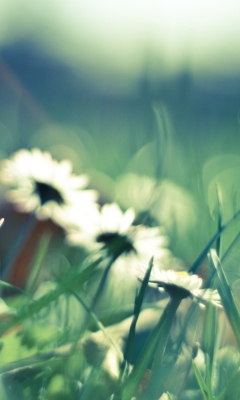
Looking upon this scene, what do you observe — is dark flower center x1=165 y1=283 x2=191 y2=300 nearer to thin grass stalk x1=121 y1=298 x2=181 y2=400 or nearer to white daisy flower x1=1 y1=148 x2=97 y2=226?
thin grass stalk x1=121 y1=298 x2=181 y2=400

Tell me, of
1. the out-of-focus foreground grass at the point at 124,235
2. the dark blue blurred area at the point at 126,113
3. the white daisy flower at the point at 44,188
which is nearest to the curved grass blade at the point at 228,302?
the out-of-focus foreground grass at the point at 124,235

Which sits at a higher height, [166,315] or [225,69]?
[166,315]

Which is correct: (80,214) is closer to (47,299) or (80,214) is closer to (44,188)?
(44,188)

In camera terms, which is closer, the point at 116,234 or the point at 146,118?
the point at 116,234

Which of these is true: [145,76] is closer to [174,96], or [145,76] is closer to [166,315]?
[174,96]

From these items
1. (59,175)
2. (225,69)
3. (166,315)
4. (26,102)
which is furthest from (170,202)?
(225,69)

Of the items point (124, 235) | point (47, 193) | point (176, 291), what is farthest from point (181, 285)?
point (47, 193)

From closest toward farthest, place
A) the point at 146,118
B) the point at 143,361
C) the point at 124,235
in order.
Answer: the point at 143,361 → the point at 124,235 → the point at 146,118

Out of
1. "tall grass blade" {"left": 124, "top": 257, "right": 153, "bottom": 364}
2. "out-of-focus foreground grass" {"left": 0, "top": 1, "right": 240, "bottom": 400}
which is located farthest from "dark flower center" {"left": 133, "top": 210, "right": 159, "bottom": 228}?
"tall grass blade" {"left": 124, "top": 257, "right": 153, "bottom": 364}
